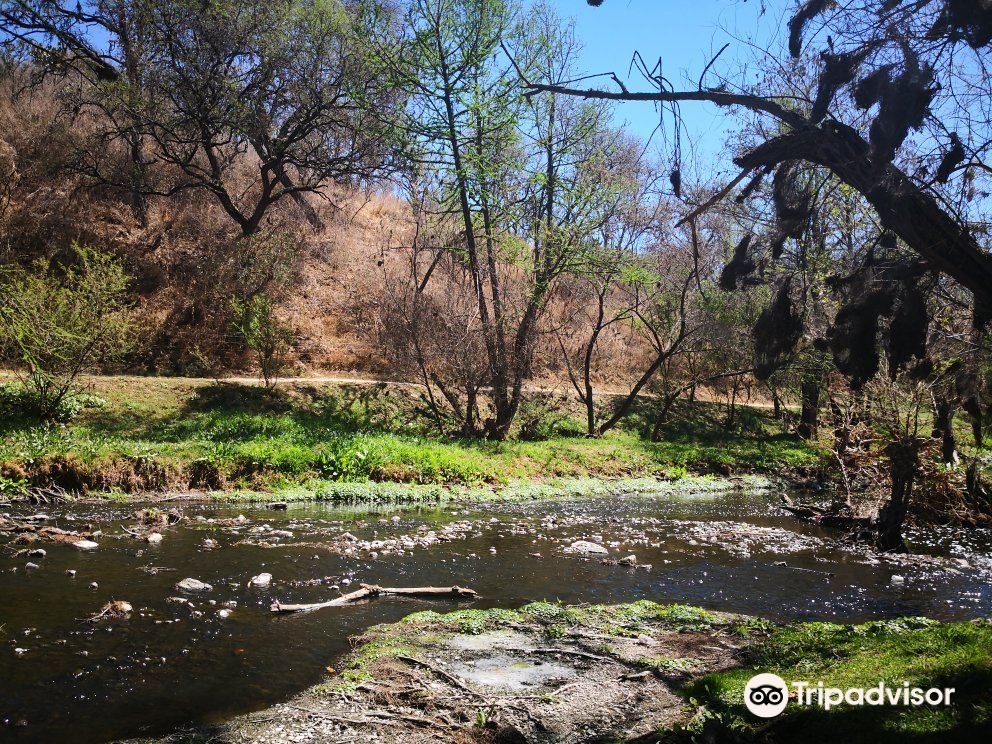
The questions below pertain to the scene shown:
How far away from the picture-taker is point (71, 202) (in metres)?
28.1

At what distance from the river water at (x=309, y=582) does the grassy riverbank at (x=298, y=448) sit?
1690mm

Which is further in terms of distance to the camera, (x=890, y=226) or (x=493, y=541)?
(x=493, y=541)

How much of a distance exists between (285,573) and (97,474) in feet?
22.8

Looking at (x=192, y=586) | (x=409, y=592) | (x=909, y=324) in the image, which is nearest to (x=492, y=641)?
(x=409, y=592)

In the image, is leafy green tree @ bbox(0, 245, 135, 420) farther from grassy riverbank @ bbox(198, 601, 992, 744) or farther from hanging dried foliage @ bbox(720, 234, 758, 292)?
hanging dried foliage @ bbox(720, 234, 758, 292)

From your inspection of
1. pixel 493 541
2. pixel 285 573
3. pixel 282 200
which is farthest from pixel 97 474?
pixel 282 200

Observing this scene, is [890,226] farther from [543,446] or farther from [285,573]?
→ [543,446]

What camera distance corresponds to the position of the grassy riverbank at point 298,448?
548 inches

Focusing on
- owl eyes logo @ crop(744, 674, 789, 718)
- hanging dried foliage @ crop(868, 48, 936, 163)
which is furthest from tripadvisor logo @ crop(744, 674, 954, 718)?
hanging dried foliage @ crop(868, 48, 936, 163)

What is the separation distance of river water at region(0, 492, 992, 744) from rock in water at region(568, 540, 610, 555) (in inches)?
→ 10.9

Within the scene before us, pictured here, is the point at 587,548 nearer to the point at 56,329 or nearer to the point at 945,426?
the point at 945,426

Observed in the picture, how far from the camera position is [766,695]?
4352mm

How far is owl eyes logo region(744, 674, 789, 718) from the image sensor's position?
4.14 m

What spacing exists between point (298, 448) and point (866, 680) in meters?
13.8
